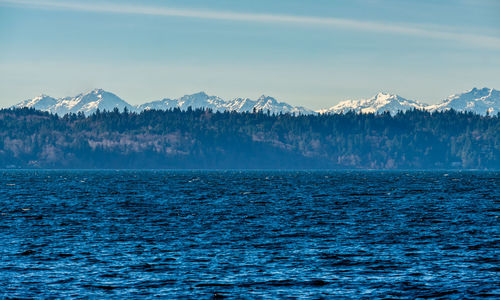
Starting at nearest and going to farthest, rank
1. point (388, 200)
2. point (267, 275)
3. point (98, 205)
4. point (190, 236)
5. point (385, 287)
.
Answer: point (385, 287), point (267, 275), point (190, 236), point (98, 205), point (388, 200)

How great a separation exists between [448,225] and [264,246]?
2089 centimetres

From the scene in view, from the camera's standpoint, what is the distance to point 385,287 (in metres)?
35.2

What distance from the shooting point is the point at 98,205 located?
3529 inches

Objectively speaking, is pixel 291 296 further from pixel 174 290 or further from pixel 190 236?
pixel 190 236

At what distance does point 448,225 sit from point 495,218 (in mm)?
9245

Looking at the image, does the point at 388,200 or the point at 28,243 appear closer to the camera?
the point at 28,243

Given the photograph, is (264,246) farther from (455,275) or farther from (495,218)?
(495,218)

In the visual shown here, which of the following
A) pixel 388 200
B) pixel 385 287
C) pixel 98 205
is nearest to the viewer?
pixel 385 287

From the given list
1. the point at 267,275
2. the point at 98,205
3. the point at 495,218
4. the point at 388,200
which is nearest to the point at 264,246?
the point at 267,275

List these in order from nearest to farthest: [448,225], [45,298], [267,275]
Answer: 1. [45,298]
2. [267,275]
3. [448,225]

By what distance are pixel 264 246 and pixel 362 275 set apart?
1210 centimetres

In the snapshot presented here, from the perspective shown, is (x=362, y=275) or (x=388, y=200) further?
(x=388, y=200)

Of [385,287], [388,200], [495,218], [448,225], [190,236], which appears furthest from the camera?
[388,200]

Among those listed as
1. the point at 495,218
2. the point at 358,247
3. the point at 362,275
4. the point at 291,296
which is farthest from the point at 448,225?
the point at 291,296
